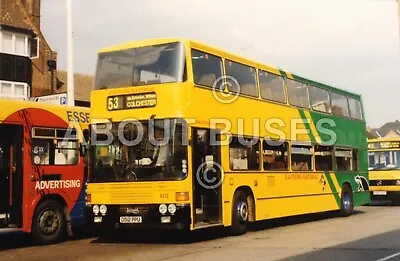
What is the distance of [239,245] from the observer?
12562 mm

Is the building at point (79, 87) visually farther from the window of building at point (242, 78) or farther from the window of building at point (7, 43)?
the window of building at point (242, 78)

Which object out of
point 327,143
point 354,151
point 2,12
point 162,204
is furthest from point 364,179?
point 2,12

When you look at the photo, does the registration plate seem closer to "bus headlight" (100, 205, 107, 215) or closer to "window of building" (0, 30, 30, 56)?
"bus headlight" (100, 205, 107, 215)

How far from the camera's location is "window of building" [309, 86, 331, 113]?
18.9 metres

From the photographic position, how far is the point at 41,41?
35.3m

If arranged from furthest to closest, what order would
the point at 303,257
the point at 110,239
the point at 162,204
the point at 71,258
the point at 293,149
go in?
the point at 293,149 → the point at 110,239 → the point at 162,204 → the point at 71,258 → the point at 303,257

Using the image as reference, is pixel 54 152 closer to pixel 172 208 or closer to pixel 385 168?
pixel 172 208

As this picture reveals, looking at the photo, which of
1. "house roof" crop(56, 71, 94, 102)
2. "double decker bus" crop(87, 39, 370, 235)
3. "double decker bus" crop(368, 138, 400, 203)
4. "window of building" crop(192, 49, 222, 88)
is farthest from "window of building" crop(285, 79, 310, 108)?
"house roof" crop(56, 71, 94, 102)

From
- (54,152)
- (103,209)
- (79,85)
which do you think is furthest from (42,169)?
(79,85)

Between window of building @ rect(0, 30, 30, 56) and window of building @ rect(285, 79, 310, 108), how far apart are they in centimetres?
1899

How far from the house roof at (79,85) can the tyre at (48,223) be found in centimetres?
2289

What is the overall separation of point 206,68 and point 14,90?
2128 centimetres

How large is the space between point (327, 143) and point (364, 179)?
11.9ft

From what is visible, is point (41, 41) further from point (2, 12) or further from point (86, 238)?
point (86, 238)
